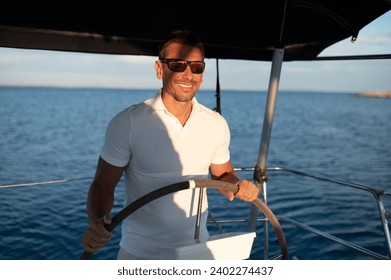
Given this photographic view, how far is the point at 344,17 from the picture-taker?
2336 millimetres

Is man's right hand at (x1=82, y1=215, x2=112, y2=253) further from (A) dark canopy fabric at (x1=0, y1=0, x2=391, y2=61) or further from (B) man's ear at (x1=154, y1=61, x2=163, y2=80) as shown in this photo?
(A) dark canopy fabric at (x1=0, y1=0, x2=391, y2=61)

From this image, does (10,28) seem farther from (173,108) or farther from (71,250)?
(71,250)

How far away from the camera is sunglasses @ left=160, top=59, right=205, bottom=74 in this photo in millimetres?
1644

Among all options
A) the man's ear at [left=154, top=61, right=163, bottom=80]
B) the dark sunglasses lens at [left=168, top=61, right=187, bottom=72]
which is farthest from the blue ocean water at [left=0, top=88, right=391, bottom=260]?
the dark sunglasses lens at [left=168, top=61, right=187, bottom=72]

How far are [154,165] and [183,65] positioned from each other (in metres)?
0.43

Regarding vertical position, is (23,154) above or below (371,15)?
above

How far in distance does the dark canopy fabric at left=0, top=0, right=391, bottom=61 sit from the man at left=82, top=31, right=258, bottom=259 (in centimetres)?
51

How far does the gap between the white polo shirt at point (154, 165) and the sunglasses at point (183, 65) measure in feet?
0.58

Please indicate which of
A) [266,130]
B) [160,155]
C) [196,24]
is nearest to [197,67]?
[160,155]

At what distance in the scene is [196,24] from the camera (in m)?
2.33

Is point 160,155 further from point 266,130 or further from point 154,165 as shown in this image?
point 266,130

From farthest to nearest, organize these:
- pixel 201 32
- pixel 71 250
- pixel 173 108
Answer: pixel 71 250, pixel 201 32, pixel 173 108
